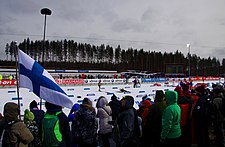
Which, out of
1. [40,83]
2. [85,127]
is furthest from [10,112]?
[40,83]

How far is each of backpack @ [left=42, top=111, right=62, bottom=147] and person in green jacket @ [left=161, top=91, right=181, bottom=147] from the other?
6.63 feet

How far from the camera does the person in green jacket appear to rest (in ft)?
13.6

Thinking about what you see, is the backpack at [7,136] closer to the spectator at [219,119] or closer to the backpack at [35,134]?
the backpack at [35,134]

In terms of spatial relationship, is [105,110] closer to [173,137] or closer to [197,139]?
[173,137]

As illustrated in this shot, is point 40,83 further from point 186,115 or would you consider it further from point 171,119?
point 186,115

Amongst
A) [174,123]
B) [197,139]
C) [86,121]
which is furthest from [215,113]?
[86,121]

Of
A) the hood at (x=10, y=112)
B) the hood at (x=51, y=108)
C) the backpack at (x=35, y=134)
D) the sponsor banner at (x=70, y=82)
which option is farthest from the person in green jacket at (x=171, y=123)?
the sponsor banner at (x=70, y=82)

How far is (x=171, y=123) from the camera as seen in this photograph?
4156 millimetres

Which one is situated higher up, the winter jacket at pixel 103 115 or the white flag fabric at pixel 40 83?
the white flag fabric at pixel 40 83

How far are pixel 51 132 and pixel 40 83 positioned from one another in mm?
1489

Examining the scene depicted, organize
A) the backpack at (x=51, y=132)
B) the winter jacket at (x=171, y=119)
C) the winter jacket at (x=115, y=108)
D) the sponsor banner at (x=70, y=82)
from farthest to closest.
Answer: the sponsor banner at (x=70, y=82)
the winter jacket at (x=115, y=108)
the winter jacket at (x=171, y=119)
the backpack at (x=51, y=132)

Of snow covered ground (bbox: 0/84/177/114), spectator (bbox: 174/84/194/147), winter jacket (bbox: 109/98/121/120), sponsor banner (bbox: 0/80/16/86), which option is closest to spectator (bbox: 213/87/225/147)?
spectator (bbox: 174/84/194/147)

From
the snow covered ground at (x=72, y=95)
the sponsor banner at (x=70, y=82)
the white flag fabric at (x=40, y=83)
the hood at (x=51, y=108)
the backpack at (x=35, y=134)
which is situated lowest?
the snow covered ground at (x=72, y=95)

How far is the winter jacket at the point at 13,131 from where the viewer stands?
318 centimetres
